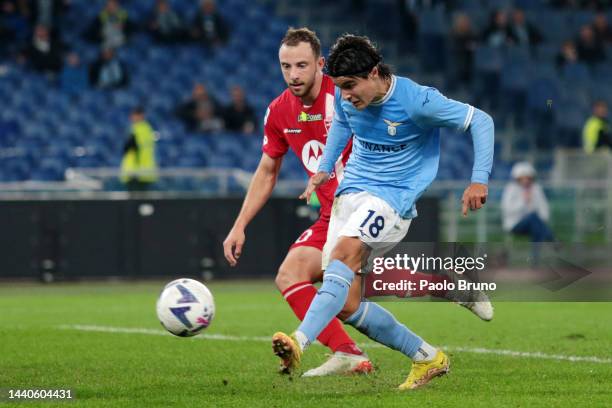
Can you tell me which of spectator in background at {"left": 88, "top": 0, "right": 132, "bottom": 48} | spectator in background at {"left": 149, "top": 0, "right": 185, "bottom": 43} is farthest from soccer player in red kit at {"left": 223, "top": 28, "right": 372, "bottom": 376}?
spectator in background at {"left": 149, "top": 0, "right": 185, "bottom": 43}

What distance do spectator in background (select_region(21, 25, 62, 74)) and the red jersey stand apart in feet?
47.5

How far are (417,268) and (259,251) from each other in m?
9.30

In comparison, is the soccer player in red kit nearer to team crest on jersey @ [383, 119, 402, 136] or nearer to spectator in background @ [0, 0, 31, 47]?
team crest on jersey @ [383, 119, 402, 136]

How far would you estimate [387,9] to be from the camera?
995 inches

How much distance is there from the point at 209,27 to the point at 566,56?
6.87 m

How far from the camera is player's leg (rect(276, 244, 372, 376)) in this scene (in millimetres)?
7797

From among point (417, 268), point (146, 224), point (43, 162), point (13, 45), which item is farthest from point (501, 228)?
point (417, 268)

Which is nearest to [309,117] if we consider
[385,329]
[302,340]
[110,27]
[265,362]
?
[385,329]

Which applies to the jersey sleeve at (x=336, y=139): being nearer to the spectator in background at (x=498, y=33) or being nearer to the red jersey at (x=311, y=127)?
the red jersey at (x=311, y=127)

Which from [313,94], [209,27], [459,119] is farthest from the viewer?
[209,27]

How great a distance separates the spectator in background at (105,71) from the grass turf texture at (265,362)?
27.0 feet

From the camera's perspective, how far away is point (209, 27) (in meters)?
23.5

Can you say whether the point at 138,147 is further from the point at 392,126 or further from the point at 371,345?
the point at 392,126

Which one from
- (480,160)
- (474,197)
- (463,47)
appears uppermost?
(463,47)
